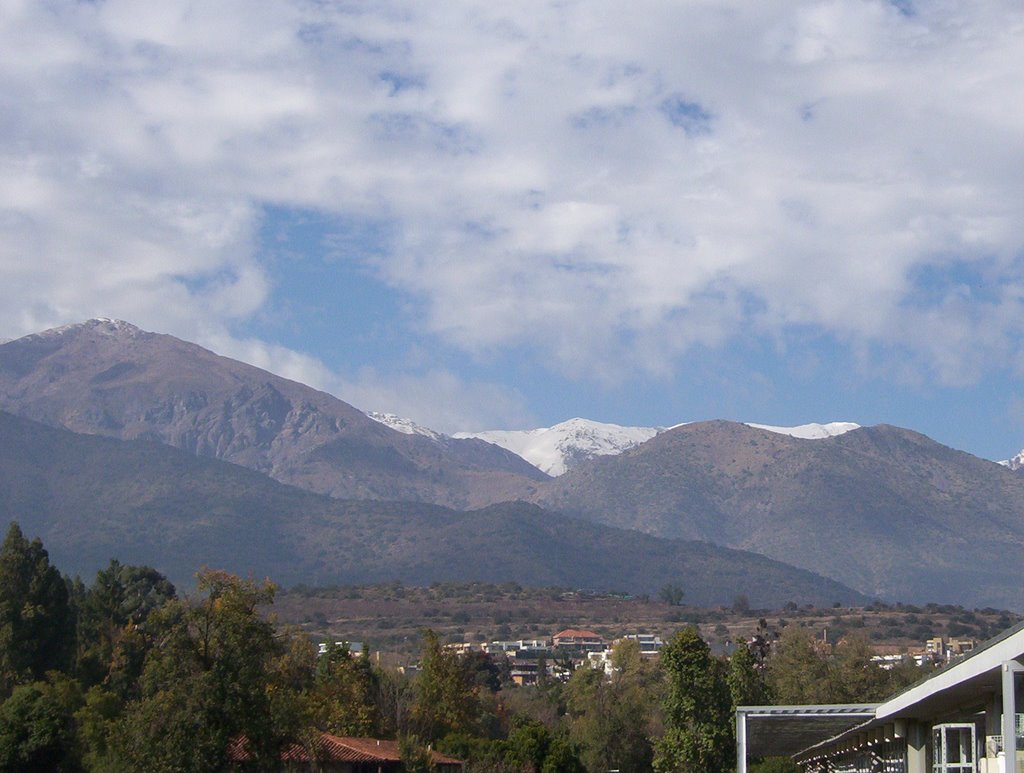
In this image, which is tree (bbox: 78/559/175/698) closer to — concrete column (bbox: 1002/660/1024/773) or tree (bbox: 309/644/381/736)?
tree (bbox: 309/644/381/736)

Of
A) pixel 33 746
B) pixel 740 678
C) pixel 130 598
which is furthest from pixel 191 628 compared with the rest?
pixel 130 598

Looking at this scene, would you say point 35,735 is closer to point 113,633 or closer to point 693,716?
point 113,633

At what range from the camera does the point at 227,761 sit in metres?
52.0

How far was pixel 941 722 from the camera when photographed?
25891mm

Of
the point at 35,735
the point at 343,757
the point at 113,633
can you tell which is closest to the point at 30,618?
the point at 113,633

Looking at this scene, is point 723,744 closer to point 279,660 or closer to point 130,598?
point 279,660

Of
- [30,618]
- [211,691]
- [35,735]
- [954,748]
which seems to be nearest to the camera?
[954,748]

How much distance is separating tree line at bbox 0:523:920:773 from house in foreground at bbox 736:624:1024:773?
17378 mm

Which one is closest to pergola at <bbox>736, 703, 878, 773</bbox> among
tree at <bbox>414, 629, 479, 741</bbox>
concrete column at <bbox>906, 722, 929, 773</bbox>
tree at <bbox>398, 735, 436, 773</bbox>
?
concrete column at <bbox>906, 722, 929, 773</bbox>

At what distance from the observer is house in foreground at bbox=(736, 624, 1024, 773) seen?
1684cm

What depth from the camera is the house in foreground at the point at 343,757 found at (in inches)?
2164

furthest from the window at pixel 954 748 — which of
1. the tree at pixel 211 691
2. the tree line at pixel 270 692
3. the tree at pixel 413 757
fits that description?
the tree at pixel 413 757

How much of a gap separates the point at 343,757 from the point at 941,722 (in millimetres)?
42202

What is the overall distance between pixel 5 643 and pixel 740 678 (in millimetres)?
34696
